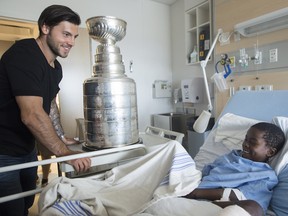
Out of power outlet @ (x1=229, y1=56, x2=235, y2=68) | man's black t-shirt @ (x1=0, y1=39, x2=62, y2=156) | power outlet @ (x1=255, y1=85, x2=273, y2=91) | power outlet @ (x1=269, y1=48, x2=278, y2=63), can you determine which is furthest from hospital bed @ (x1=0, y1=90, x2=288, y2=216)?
power outlet @ (x1=229, y1=56, x2=235, y2=68)

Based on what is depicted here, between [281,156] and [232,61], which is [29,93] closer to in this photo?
[281,156]

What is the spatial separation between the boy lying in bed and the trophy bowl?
85cm

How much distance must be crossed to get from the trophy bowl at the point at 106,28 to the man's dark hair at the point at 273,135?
2.81 feet

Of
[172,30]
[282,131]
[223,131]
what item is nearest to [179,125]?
[172,30]

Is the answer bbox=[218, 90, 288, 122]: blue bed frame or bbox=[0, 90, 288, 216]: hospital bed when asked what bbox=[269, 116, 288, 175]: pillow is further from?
bbox=[218, 90, 288, 122]: blue bed frame

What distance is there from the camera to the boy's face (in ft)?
3.35

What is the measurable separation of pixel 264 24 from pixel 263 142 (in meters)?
1.37

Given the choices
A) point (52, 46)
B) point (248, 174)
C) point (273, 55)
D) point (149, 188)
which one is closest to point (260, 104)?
point (248, 174)

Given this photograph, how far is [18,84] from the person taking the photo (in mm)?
935

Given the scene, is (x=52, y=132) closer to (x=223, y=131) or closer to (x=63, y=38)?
(x=63, y=38)

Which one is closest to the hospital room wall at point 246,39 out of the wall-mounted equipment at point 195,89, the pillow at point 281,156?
the wall-mounted equipment at point 195,89

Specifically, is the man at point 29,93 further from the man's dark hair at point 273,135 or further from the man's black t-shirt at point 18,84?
the man's dark hair at point 273,135

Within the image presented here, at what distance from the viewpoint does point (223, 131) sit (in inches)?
54.5

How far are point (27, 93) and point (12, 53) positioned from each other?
0.72ft
